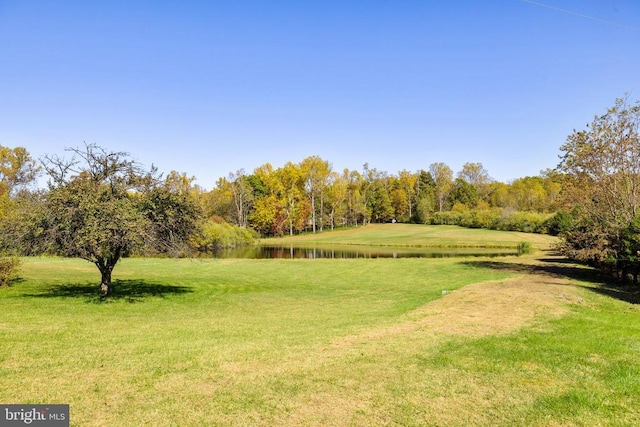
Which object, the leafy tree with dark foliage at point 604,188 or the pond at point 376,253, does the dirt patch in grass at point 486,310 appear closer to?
the leafy tree with dark foliage at point 604,188

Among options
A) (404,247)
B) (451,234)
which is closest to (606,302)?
(404,247)

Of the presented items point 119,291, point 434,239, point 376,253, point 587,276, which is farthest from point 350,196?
point 119,291

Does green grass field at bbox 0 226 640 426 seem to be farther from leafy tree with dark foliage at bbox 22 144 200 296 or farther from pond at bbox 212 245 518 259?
pond at bbox 212 245 518 259

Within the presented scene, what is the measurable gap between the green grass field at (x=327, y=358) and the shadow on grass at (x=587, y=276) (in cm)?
143

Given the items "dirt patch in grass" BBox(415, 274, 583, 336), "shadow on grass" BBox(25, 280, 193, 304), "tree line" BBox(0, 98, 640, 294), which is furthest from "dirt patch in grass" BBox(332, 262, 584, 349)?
"shadow on grass" BBox(25, 280, 193, 304)

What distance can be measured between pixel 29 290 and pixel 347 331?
1722 centimetres

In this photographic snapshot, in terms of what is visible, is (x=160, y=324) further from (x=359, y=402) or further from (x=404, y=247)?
(x=404, y=247)

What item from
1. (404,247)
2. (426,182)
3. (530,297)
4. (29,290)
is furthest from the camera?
(426,182)

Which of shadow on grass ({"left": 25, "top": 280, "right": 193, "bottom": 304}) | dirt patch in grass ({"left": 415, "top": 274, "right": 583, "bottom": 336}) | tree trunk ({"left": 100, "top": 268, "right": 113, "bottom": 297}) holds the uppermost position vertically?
tree trunk ({"left": 100, "top": 268, "right": 113, "bottom": 297})

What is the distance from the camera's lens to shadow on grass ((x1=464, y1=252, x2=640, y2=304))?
20.6 metres

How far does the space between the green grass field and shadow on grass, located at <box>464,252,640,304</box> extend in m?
1.43

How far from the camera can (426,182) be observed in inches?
5089

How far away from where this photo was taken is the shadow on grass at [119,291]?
1867 cm

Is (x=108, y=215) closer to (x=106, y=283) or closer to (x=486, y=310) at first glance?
(x=106, y=283)
